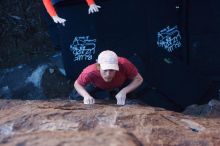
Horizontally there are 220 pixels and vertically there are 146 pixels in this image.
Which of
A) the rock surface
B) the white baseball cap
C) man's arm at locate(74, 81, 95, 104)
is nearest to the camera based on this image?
the rock surface

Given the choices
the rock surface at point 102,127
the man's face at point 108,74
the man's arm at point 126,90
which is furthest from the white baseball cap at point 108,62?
the rock surface at point 102,127

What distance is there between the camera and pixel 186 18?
5922 mm

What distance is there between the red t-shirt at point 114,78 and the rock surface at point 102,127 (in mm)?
1223

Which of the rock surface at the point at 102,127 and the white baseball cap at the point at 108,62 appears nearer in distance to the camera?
the rock surface at the point at 102,127

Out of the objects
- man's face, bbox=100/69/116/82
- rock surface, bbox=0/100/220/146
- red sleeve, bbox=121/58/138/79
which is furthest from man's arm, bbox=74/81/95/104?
rock surface, bbox=0/100/220/146

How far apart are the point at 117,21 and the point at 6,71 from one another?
2.23m

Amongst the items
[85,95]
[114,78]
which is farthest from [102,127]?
[114,78]

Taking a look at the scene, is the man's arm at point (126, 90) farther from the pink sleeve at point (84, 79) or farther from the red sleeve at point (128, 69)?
the pink sleeve at point (84, 79)

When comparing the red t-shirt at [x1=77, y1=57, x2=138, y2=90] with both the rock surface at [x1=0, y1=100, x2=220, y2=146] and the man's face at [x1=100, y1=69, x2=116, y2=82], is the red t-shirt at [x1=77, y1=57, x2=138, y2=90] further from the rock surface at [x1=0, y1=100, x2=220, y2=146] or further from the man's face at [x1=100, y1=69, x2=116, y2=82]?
the rock surface at [x1=0, y1=100, x2=220, y2=146]

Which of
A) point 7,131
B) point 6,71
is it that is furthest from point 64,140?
point 6,71

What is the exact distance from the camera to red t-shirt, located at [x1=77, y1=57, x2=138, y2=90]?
14.3 feet

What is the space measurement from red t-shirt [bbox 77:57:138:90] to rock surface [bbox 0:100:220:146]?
4.01 ft

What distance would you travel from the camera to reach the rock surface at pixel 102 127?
2422mm

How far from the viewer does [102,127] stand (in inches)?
105
